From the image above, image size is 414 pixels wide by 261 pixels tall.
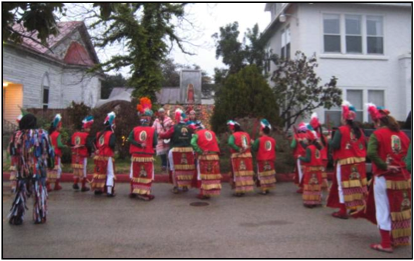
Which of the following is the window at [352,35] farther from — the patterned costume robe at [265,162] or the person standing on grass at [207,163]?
the person standing on grass at [207,163]

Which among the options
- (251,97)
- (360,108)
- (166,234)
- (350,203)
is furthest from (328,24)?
(166,234)

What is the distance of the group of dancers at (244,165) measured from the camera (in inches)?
183

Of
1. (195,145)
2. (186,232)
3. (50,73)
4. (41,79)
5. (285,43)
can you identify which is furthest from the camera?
(50,73)

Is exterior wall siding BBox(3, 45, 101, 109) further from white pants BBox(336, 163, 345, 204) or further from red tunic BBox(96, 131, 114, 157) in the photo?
white pants BBox(336, 163, 345, 204)

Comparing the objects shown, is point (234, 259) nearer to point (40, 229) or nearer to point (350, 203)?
point (350, 203)

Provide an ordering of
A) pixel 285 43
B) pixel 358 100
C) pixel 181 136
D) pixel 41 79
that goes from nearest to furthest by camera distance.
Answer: pixel 181 136
pixel 358 100
pixel 285 43
pixel 41 79

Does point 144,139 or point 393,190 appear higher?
point 144,139

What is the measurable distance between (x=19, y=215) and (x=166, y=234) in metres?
2.52

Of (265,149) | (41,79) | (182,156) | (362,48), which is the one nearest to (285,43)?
(362,48)

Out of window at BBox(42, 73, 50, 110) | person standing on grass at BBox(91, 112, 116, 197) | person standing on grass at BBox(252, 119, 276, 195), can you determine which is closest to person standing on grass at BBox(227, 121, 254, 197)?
person standing on grass at BBox(252, 119, 276, 195)

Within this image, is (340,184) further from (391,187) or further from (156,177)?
(156,177)

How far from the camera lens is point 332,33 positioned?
1497cm

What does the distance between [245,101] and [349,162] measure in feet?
24.3

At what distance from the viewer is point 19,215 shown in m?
5.80
